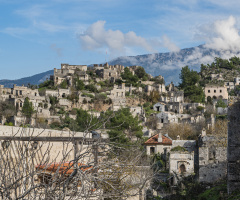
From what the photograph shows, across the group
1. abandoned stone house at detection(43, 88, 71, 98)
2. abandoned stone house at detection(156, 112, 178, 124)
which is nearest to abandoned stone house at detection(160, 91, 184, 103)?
abandoned stone house at detection(156, 112, 178, 124)

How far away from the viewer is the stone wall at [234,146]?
17828 millimetres

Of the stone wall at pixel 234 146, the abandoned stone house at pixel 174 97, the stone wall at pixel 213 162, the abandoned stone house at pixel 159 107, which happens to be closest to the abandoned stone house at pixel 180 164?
the stone wall at pixel 213 162

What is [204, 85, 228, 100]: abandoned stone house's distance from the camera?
7959 cm

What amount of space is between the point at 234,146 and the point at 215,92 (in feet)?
209

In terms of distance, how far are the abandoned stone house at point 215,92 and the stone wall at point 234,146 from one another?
62.1 metres

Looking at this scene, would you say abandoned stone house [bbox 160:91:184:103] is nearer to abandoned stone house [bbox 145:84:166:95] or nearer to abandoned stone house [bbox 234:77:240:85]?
abandoned stone house [bbox 145:84:166:95]

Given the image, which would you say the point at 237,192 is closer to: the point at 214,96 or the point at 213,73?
the point at 214,96

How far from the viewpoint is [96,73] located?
83938 mm

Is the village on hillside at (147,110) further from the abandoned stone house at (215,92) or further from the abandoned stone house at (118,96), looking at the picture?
the abandoned stone house at (215,92)

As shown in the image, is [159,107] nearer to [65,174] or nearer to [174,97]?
[174,97]

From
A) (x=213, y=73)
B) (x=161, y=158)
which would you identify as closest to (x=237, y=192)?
(x=161, y=158)

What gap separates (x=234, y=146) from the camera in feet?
58.6

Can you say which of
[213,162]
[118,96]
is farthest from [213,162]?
[118,96]

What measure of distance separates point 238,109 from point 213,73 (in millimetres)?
80512
